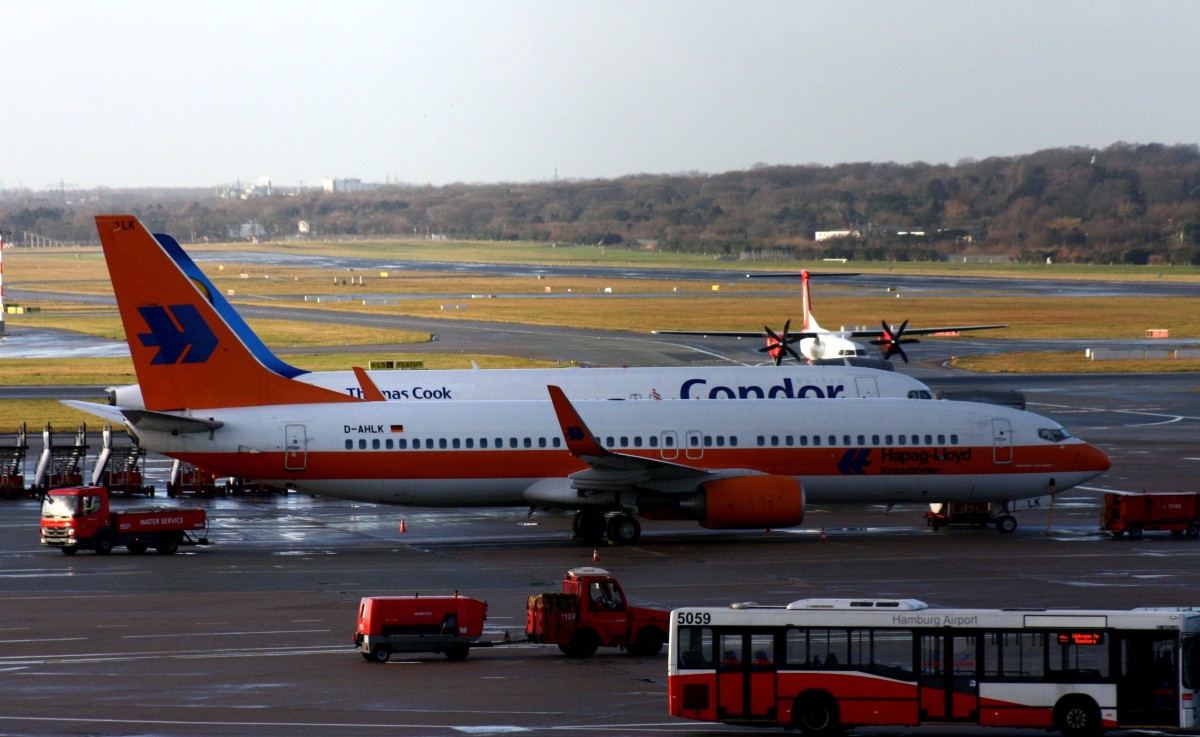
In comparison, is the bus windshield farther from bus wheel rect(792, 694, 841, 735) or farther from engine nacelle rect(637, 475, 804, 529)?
engine nacelle rect(637, 475, 804, 529)

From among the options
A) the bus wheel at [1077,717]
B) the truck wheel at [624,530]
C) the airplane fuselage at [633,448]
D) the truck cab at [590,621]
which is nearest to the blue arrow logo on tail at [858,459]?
the airplane fuselage at [633,448]

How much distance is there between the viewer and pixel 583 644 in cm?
2652

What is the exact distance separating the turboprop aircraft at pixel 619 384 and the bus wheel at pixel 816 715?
30406 mm

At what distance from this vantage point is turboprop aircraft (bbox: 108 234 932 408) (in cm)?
5141

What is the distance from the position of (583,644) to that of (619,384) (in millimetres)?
25519

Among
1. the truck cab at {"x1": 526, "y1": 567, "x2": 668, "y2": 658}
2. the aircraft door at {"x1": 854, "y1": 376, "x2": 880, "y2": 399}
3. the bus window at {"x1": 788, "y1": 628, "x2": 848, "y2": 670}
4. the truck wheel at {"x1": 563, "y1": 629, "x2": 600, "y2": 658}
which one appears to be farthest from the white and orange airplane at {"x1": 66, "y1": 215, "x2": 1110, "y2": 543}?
the bus window at {"x1": 788, "y1": 628, "x2": 848, "y2": 670}

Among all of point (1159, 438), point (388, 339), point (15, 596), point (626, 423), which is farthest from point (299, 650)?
point (388, 339)

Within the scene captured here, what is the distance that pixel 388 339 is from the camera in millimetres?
112438

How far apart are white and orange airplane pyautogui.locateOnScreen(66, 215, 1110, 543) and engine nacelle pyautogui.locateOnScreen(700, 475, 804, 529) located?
0.04m

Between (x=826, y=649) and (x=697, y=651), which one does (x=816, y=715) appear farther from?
(x=697, y=651)

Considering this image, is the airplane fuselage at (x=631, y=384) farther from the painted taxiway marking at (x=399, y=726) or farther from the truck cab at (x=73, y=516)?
the painted taxiway marking at (x=399, y=726)

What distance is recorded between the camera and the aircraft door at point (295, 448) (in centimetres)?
3972

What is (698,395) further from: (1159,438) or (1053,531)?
(1159,438)

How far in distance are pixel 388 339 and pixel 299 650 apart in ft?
284
